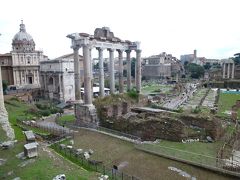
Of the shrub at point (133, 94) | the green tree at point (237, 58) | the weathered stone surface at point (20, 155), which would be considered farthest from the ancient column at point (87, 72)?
the green tree at point (237, 58)

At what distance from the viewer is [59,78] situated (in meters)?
49.4

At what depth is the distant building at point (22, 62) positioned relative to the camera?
60.4 m

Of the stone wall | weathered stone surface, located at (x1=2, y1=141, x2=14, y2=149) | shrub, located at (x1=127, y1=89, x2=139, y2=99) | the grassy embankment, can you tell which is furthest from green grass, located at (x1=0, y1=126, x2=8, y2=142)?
shrub, located at (x1=127, y1=89, x2=139, y2=99)

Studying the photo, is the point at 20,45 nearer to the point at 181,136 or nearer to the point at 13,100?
the point at 13,100

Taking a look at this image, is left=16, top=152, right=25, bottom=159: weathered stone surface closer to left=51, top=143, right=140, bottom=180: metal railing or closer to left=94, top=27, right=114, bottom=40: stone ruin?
left=51, top=143, right=140, bottom=180: metal railing

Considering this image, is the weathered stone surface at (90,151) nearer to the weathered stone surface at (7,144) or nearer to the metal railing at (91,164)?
the metal railing at (91,164)

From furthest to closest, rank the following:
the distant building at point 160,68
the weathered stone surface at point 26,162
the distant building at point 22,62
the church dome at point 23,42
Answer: the distant building at point 160,68 < the church dome at point 23,42 < the distant building at point 22,62 < the weathered stone surface at point 26,162

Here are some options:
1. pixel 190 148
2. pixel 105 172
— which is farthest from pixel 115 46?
pixel 105 172

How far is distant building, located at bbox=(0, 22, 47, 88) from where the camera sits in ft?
198

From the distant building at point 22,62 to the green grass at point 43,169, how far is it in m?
51.0

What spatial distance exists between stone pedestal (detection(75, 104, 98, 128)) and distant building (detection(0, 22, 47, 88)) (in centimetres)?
4119

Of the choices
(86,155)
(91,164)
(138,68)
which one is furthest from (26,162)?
(138,68)

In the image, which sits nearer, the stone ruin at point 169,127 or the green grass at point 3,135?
the green grass at point 3,135

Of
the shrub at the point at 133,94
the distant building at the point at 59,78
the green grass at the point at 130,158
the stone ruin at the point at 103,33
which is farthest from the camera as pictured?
the distant building at the point at 59,78
